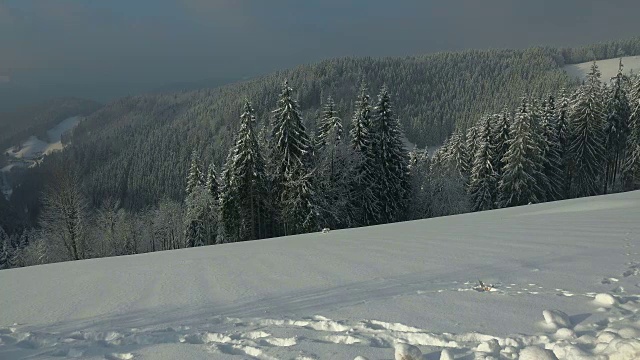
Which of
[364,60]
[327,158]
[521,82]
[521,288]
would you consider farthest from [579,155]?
[364,60]

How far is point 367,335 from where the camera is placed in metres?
4.12

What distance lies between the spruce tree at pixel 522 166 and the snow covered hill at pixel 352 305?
25.2 meters

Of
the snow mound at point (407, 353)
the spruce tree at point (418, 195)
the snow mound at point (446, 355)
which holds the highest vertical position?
the snow mound at point (407, 353)

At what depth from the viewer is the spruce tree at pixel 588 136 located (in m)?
33.3

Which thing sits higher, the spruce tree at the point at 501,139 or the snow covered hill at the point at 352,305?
the spruce tree at the point at 501,139

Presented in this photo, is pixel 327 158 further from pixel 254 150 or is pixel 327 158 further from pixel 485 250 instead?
pixel 485 250

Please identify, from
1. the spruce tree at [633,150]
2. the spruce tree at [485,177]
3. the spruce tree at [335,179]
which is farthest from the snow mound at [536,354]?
the spruce tree at [633,150]

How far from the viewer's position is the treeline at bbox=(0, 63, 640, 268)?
2806 centimetres

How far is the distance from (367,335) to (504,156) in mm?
33922

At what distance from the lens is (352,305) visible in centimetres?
506

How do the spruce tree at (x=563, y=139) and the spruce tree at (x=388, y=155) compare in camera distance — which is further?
the spruce tree at (x=563, y=139)

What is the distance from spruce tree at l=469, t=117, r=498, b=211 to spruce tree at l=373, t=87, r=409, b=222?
8288 millimetres

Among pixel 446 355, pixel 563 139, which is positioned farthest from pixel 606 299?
pixel 563 139

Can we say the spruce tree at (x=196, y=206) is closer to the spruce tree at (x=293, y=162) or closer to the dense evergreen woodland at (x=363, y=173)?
the dense evergreen woodland at (x=363, y=173)
